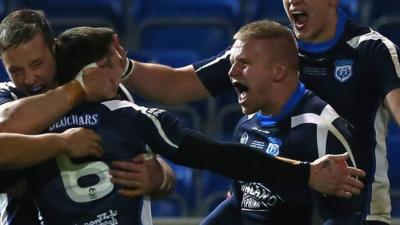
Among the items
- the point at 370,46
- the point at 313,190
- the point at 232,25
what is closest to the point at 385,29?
the point at 232,25

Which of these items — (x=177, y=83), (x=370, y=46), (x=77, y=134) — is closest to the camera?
(x=77, y=134)

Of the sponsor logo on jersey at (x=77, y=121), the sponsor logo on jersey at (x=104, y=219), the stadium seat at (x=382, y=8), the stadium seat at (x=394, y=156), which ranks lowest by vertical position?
the stadium seat at (x=394, y=156)

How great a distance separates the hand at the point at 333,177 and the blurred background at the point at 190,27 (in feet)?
8.87

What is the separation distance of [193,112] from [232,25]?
2.36 feet

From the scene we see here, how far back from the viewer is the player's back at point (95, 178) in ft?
10.9

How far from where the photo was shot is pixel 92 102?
3.37 metres

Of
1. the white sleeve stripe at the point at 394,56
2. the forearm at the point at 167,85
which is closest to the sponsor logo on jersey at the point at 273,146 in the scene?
the white sleeve stripe at the point at 394,56

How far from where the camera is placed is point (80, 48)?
3.38 meters

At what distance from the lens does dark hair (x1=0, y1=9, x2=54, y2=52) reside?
3453 millimetres

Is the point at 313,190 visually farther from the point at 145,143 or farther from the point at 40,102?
the point at 40,102

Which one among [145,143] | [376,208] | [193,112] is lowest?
[193,112]

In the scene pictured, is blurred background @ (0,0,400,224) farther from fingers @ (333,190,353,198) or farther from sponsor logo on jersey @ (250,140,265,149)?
fingers @ (333,190,353,198)

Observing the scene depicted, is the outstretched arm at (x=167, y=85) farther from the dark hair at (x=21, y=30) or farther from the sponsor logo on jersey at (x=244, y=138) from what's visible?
the dark hair at (x=21, y=30)

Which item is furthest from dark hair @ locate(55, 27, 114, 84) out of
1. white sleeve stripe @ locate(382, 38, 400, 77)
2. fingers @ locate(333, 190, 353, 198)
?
white sleeve stripe @ locate(382, 38, 400, 77)
